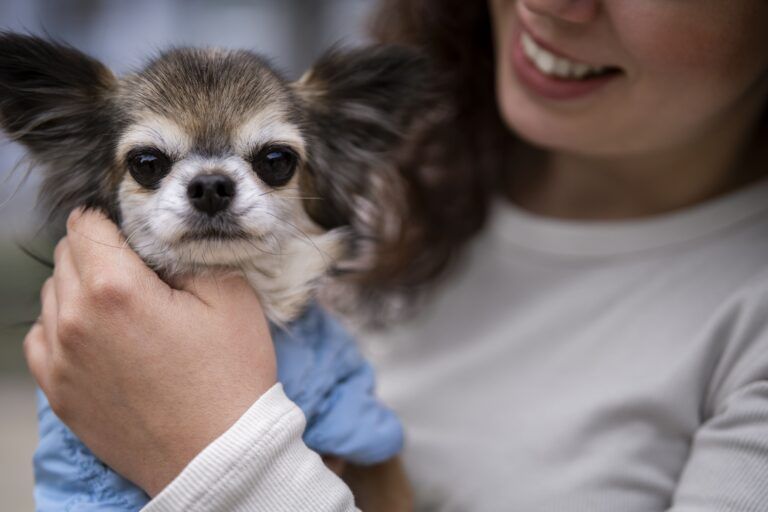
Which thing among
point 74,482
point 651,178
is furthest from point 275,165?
point 651,178

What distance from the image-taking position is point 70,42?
0.99 meters

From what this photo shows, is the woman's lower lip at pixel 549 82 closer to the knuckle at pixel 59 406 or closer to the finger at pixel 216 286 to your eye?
the finger at pixel 216 286

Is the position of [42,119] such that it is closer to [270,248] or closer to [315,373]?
[270,248]

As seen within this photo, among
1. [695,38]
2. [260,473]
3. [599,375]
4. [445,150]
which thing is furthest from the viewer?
[445,150]

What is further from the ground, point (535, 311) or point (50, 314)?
point (50, 314)

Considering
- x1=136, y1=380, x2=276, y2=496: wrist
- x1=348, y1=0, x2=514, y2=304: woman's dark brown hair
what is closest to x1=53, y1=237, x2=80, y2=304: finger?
x1=136, y1=380, x2=276, y2=496: wrist

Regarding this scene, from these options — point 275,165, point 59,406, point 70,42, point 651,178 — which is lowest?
point 59,406

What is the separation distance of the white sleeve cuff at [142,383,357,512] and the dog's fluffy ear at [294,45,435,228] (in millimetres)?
366

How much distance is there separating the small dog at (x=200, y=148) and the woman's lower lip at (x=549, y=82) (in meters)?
0.23

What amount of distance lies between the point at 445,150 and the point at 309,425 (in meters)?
0.78

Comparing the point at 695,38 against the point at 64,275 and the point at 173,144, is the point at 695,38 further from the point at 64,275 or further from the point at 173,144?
the point at 64,275

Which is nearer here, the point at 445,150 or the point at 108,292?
the point at 108,292

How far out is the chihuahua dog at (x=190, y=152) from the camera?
925 millimetres

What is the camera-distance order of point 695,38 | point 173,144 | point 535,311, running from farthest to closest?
1. point 535,311
2. point 695,38
3. point 173,144
